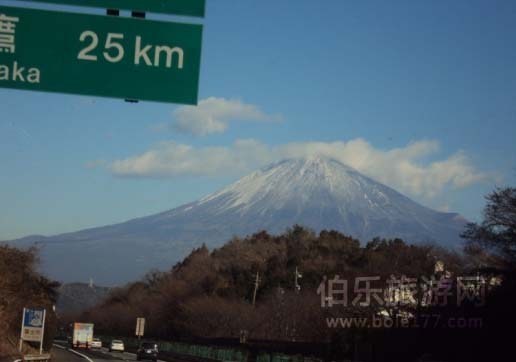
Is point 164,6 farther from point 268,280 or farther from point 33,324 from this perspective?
point 268,280

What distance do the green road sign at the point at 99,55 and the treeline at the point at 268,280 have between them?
31009 millimetres

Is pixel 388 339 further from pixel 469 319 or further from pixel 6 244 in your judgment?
pixel 6 244

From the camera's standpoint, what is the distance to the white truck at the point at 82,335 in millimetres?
78000

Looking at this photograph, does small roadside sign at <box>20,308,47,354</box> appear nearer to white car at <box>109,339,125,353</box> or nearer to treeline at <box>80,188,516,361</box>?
treeline at <box>80,188,516,361</box>

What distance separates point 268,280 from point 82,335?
19.3m

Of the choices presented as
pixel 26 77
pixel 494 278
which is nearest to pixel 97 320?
pixel 494 278

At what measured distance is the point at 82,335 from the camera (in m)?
78.0

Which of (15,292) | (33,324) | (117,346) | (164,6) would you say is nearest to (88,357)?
(15,292)

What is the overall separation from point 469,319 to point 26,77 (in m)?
22.7

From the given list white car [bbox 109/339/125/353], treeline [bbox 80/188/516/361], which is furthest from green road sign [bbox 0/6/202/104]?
white car [bbox 109/339/125/353]

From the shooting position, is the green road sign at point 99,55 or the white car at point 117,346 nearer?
the green road sign at point 99,55

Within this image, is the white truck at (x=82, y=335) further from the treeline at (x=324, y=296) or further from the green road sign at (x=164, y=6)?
the green road sign at (x=164, y=6)

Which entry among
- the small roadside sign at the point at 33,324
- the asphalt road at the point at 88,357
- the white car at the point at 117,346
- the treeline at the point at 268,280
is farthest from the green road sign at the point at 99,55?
the white car at the point at 117,346

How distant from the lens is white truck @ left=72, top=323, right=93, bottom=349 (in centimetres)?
7800
